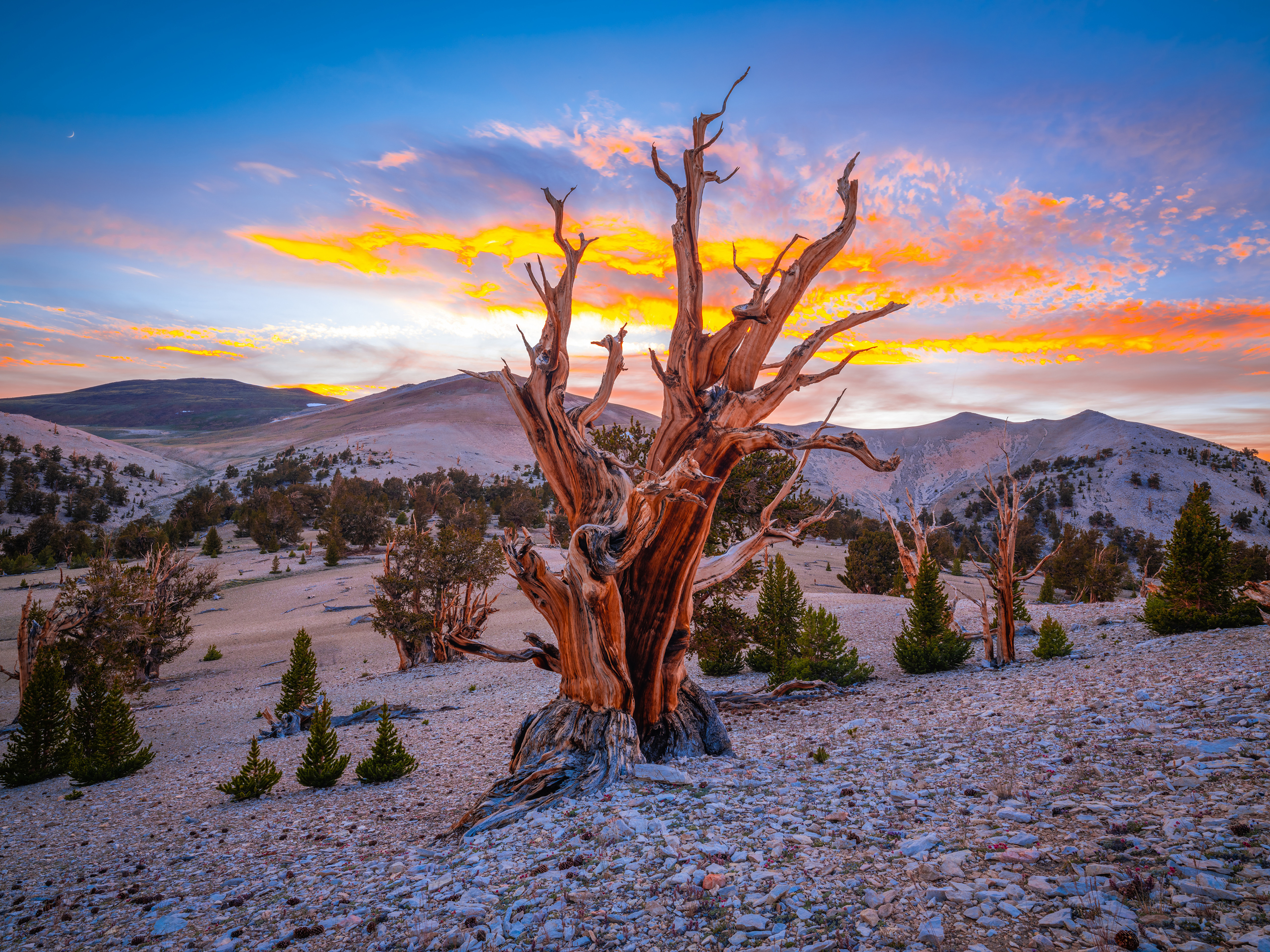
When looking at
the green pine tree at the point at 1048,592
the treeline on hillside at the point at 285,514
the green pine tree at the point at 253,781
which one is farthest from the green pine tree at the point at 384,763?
the green pine tree at the point at 1048,592

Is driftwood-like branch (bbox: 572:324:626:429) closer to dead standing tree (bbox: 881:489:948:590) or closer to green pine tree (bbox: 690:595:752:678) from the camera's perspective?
green pine tree (bbox: 690:595:752:678)

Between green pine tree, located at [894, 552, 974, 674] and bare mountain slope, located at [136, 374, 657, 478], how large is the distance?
77.2m

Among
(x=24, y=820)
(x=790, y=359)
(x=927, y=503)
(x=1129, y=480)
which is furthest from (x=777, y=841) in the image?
(x=1129, y=480)

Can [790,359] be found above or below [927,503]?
above

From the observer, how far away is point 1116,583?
32500mm

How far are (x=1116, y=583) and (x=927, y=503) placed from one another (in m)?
23.7

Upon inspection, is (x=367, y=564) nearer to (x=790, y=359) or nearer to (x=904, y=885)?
(x=790, y=359)

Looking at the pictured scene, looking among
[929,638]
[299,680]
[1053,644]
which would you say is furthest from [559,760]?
[1053,644]

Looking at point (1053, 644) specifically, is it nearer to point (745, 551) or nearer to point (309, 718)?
point (745, 551)

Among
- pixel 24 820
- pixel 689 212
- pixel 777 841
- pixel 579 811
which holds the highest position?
pixel 689 212

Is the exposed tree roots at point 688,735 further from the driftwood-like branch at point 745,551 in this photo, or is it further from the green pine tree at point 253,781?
the green pine tree at point 253,781

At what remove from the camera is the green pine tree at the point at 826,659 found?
499 inches

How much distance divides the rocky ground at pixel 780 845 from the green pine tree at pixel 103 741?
1.77 feet

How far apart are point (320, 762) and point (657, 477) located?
662 cm
